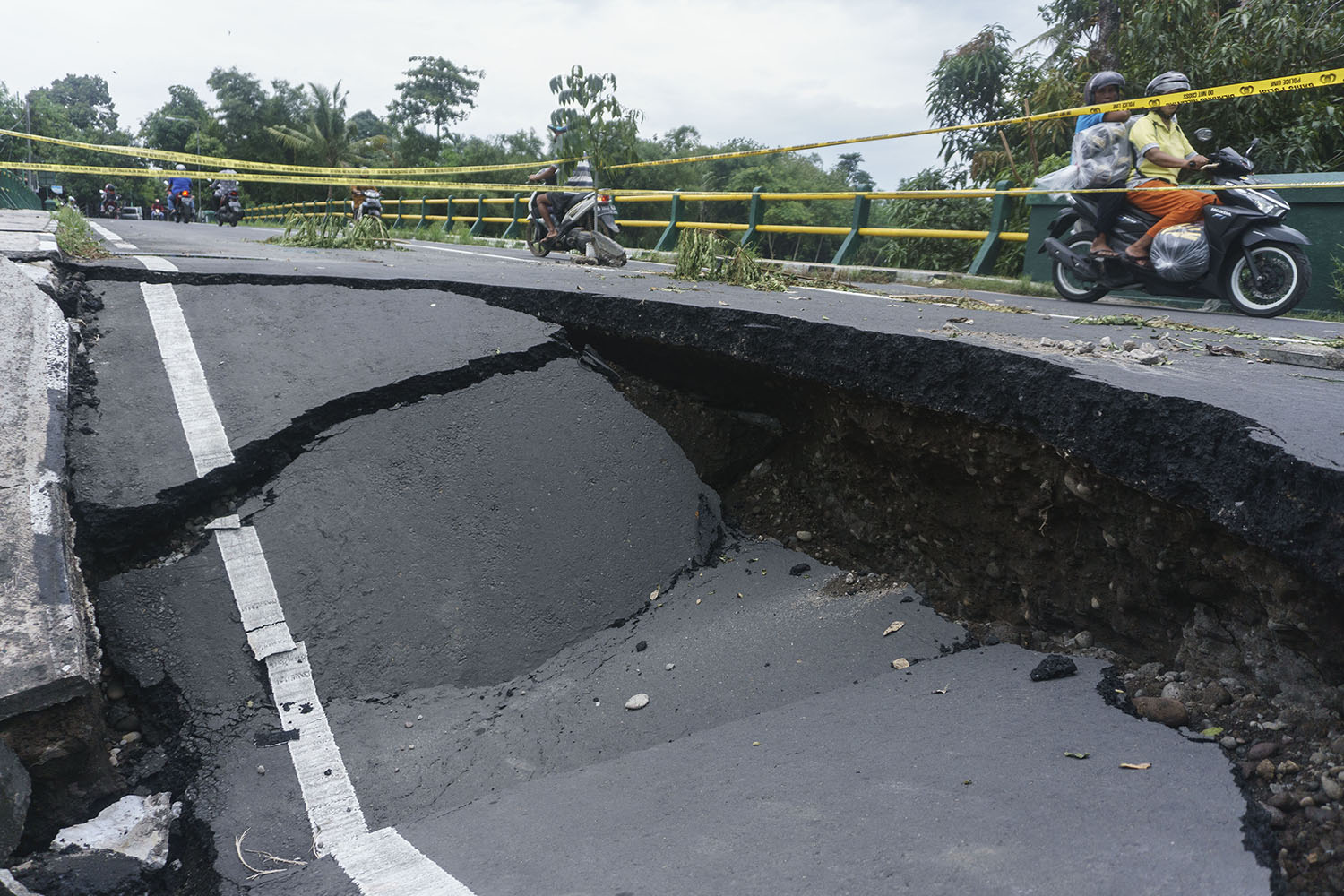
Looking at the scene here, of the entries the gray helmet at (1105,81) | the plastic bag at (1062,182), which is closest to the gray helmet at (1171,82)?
the gray helmet at (1105,81)

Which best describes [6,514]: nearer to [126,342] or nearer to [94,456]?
[94,456]

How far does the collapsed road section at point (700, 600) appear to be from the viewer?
196 cm

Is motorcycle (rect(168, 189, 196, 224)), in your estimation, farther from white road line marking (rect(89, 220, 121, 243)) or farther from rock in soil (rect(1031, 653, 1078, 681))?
rock in soil (rect(1031, 653, 1078, 681))

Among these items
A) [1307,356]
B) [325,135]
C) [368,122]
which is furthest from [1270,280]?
[368,122]

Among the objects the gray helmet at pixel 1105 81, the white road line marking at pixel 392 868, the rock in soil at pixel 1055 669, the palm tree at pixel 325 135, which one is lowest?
the white road line marking at pixel 392 868

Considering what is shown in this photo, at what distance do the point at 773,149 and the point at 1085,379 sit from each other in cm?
676

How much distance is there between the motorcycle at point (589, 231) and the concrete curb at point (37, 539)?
22.3 feet

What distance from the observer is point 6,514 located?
2557mm

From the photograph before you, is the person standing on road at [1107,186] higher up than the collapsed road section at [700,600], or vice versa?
the person standing on road at [1107,186]

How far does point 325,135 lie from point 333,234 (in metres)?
37.8

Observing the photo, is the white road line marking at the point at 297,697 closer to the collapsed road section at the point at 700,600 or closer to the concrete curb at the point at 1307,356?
the collapsed road section at the point at 700,600

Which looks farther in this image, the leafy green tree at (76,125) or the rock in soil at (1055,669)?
the leafy green tree at (76,125)

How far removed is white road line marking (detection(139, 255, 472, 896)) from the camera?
212cm

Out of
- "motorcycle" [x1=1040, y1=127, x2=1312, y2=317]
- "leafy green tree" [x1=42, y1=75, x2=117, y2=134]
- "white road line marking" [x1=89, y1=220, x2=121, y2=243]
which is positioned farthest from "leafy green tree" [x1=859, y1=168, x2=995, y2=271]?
"leafy green tree" [x1=42, y1=75, x2=117, y2=134]
